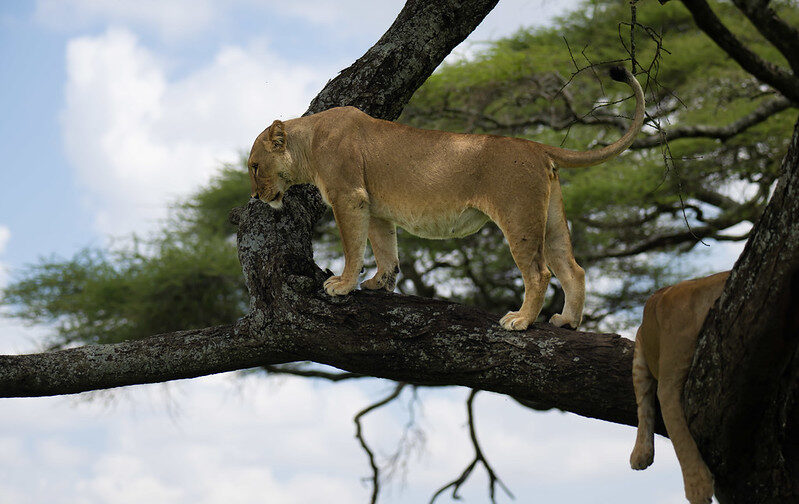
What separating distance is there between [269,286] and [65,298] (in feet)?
25.4

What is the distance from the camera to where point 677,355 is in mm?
2775

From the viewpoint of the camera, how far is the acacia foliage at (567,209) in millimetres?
9094

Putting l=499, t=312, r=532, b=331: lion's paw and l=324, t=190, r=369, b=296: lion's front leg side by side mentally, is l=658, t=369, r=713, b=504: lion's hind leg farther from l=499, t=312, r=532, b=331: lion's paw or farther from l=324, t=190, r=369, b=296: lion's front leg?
l=324, t=190, r=369, b=296: lion's front leg

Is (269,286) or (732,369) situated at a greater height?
(269,286)

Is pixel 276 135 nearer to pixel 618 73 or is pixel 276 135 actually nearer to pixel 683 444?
pixel 618 73

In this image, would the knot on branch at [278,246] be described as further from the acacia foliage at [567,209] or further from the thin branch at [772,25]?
the acacia foliage at [567,209]

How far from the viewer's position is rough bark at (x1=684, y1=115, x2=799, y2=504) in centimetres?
242

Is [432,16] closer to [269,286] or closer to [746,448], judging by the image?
[269,286]

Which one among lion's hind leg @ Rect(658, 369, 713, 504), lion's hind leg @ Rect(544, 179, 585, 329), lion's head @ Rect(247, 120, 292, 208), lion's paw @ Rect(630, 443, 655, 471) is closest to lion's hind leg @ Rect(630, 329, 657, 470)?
lion's paw @ Rect(630, 443, 655, 471)

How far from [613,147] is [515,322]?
0.81 meters

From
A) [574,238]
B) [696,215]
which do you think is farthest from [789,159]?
[574,238]

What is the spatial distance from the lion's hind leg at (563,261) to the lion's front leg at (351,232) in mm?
782

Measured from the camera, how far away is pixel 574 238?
993 centimetres

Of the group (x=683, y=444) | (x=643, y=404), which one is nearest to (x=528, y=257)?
(x=643, y=404)
